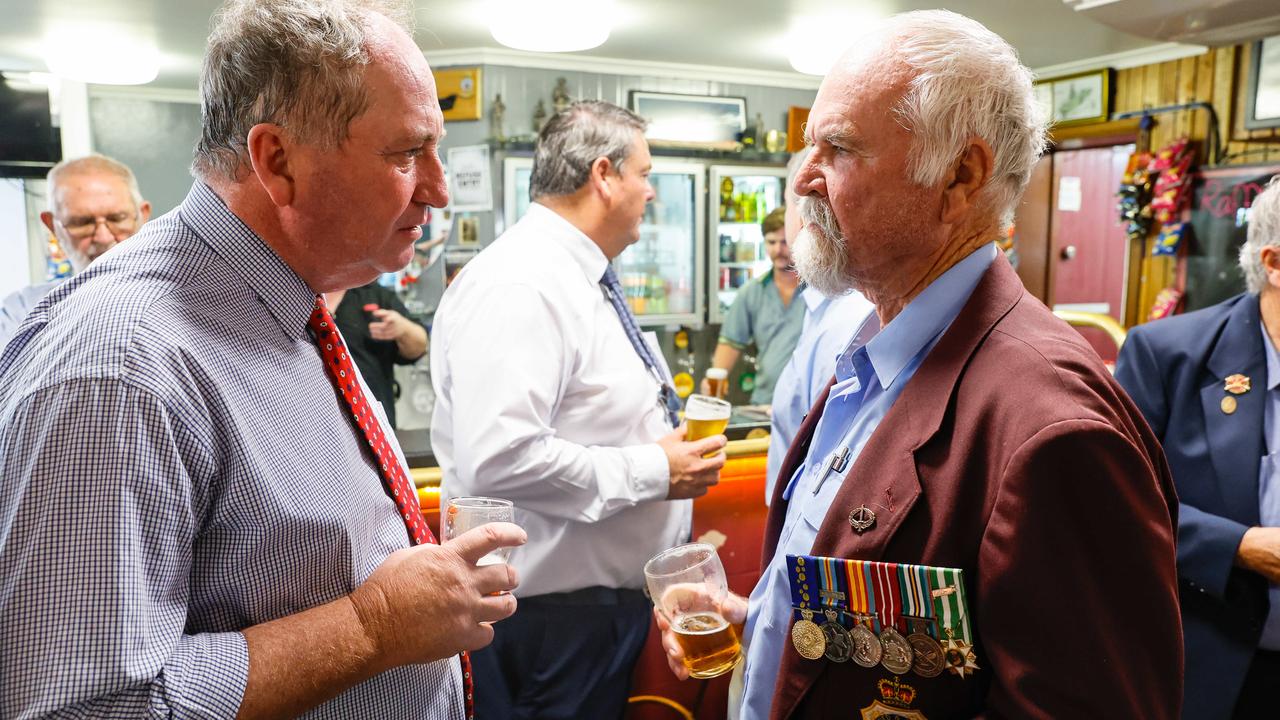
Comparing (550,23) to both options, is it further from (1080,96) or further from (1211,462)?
(1080,96)

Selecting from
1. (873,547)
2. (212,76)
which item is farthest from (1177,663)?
(212,76)

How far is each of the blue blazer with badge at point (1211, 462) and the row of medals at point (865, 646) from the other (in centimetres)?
113

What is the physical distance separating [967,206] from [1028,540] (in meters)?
0.50

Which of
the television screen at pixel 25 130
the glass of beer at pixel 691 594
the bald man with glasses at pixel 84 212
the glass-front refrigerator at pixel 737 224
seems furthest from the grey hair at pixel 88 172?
the glass-front refrigerator at pixel 737 224

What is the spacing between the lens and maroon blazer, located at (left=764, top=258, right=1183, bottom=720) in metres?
0.90

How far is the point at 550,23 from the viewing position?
13.1ft

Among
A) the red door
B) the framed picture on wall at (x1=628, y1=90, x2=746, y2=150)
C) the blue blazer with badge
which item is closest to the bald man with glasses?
the blue blazer with badge

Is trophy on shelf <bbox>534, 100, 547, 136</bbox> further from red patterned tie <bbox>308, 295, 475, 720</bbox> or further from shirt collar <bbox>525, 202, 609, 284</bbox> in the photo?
red patterned tie <bbox>308, 295, 475, 720</bbox>

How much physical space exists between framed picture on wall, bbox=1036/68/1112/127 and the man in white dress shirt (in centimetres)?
551

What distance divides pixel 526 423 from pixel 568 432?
7.6 inches

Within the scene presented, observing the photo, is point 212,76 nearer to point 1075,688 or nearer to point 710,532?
point 1075,688

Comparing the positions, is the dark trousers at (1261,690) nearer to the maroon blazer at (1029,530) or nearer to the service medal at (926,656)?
the maroon blazer at (1029,530)

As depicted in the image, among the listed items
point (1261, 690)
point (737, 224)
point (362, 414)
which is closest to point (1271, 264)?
point (1261, 690)

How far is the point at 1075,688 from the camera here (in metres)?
0.90
